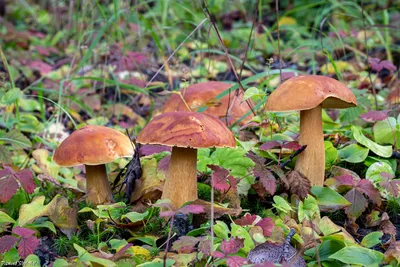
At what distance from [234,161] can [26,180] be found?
963 mm

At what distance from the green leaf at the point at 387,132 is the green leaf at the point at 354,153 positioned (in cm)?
20

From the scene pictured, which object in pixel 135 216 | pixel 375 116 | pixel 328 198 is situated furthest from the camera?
pixel 375 116

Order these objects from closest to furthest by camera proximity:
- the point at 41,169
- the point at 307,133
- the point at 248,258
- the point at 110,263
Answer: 1. the point at 110,263
2. the point at 248,258
3. the point at 307,133
4. the point at 41,169

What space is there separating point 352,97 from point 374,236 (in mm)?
604

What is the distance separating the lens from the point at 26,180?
6.88 feet

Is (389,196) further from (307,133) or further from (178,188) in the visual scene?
(178,188)

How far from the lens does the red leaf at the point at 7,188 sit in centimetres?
204

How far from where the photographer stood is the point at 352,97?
211 cm

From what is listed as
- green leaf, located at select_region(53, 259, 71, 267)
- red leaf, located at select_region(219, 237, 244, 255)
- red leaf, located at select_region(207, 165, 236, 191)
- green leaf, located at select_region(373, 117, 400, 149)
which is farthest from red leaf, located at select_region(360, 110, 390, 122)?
green leaf, located at select_region(53, 259, 71, 267)

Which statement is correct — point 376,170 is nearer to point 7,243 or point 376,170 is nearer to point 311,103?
point 311,103

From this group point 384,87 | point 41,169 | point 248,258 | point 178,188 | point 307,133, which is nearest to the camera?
point 248,258

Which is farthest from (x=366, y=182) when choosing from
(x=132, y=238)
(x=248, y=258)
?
(x=132, y=238)

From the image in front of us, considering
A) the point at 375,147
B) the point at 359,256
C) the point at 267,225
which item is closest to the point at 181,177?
the point at 267,225

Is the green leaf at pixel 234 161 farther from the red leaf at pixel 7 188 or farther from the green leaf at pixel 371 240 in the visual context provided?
the red leaf at pixel 7 188
